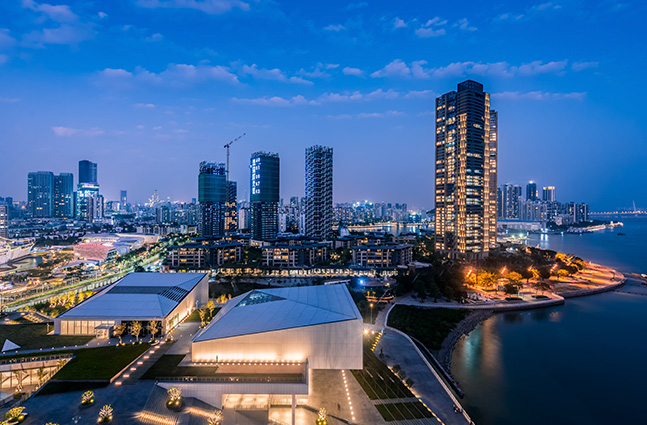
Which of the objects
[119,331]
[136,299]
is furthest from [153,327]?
[136,299]

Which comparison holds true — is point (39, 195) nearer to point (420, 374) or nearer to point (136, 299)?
point (136, 299)

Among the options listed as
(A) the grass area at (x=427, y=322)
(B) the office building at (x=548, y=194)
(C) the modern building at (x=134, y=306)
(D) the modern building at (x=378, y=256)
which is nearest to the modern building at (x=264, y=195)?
(D) the modern building at (x=378, y=256)

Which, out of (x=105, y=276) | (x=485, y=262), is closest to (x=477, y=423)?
(x=485, y=262)

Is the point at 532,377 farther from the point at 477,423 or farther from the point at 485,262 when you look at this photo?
the point at 485,262

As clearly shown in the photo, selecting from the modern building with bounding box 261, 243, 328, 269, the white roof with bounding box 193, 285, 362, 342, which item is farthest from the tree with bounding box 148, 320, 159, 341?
the modern building with bounding box 261, 243, 328, 269

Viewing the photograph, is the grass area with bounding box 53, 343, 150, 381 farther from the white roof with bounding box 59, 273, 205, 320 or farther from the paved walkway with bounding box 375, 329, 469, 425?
the paved walkway with bounding box 375, 329, 469, 425

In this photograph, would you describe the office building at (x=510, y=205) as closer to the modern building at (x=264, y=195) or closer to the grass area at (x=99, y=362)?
the modern building at (x=264, y=195)

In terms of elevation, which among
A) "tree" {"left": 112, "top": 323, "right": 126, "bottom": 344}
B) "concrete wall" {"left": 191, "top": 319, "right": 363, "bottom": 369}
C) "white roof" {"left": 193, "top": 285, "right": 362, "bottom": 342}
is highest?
"white roof" {"left": 193, "top": 285, "right": 362, "bottom": 342}
